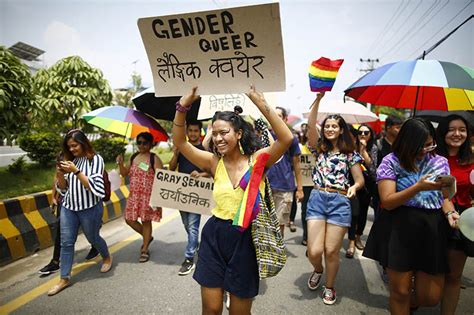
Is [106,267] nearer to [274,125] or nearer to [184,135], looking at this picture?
[184,135]

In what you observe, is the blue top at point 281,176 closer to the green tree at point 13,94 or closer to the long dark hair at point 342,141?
the long dark hair at point 342,141

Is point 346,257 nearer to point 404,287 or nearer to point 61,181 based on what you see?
point 404,287

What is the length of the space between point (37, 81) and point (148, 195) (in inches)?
198

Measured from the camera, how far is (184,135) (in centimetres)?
227

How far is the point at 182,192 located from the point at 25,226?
7.51ft

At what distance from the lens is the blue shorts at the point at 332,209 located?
3.10 m

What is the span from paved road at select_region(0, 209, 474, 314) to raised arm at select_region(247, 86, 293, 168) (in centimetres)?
171

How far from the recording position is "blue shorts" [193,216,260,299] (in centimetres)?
203

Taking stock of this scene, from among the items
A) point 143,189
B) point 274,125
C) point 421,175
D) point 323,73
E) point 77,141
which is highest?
point 323,73

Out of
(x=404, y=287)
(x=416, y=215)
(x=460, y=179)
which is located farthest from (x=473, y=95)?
(x=404, y=287)

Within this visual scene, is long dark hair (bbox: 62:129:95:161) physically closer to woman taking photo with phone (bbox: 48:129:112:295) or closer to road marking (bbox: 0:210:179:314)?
woman taking photo with phone (bbox: 48:129:112:295)

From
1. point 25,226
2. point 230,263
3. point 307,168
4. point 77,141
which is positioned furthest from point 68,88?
point 230,263

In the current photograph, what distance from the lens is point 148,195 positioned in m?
4.21

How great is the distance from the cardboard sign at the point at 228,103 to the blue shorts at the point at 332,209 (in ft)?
3.76
